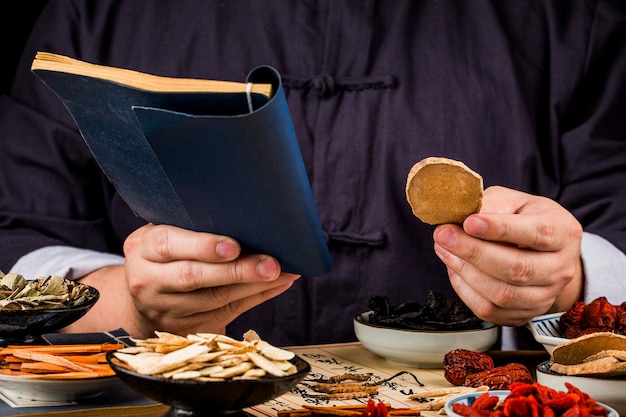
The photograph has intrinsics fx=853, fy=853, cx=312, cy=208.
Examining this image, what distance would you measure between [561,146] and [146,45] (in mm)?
1134

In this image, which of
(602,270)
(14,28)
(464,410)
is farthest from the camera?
(14,28)

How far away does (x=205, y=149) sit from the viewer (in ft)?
4.15

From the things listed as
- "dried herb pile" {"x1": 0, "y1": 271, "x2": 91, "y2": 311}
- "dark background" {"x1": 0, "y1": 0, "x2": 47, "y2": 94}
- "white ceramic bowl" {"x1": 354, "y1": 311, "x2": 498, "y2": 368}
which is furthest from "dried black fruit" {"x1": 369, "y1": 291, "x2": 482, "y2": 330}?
"dark background" {"x1": 0, "y1": 0, "x2": 47, "y2": 94}

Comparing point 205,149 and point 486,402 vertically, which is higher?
point 205,149

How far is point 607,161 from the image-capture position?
87.1 inches

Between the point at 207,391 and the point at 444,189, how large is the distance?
1.78 ft

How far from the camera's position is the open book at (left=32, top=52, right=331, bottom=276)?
120 centimetres

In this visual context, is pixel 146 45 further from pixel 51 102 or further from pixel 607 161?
pixel 607 161

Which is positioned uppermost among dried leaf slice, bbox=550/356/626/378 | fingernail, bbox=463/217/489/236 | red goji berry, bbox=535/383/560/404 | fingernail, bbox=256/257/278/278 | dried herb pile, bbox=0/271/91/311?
fingernail, bbox=463/217/489/236

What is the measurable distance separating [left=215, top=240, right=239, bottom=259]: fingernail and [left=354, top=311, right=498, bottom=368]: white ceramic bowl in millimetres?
340

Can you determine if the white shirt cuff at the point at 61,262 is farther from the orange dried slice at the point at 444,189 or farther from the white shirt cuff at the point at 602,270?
the white shirt cuff at the point at 602,270

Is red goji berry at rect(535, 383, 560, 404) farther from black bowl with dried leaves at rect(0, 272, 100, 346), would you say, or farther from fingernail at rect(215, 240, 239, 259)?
black bowl with dried leaves at rect(0, 272, 100, 346)

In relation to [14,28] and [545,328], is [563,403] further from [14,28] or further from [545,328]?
[14,28]

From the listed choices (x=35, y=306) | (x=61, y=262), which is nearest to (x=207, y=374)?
(x=35, y=306)
